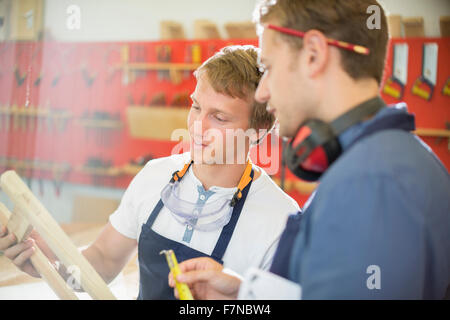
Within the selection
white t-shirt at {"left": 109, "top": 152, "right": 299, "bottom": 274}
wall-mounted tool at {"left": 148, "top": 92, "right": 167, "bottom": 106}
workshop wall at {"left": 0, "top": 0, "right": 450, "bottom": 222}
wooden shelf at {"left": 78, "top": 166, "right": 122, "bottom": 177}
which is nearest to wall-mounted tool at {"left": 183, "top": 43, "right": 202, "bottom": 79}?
workshop wall at {"left": 0, "top": 0, "right": 450, "bottom": 222}

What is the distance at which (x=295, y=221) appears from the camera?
0.97 metres

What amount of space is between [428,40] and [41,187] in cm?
418

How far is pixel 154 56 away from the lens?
4508mm

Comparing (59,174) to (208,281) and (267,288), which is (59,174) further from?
(267,288)

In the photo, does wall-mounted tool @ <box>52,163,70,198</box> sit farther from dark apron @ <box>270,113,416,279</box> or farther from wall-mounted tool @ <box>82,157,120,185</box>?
dark apron @ <box>270,113,416,279</box>

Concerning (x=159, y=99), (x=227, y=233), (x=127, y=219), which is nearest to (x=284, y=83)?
(x=227, y=233)

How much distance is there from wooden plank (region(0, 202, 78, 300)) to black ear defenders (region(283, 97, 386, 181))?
2.16 feet

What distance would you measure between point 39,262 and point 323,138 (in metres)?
0.81

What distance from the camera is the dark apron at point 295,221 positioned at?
0.80 metres

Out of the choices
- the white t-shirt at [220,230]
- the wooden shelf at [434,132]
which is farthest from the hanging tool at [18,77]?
the wooden shelf at [434,132]

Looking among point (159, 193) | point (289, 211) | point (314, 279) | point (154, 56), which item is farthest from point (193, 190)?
point (154, 56)

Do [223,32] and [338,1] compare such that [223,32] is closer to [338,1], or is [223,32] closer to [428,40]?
[428,40]

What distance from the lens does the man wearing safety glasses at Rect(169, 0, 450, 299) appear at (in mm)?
688

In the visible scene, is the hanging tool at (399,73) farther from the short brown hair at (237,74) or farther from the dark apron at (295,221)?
the dark apron at (295,221)
